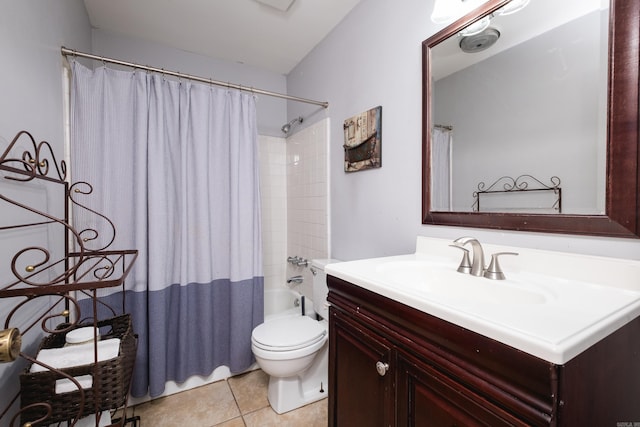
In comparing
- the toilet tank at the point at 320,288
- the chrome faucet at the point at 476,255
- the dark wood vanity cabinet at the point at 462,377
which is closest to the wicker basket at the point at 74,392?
the dark wood vanity cabinet at the point at 462,377

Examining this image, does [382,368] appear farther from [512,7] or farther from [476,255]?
[512,7]

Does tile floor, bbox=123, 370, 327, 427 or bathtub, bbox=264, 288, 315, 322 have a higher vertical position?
bathtub, bbox=264, 288, 315, 322

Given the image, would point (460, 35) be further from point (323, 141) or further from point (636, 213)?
point (323, 141)

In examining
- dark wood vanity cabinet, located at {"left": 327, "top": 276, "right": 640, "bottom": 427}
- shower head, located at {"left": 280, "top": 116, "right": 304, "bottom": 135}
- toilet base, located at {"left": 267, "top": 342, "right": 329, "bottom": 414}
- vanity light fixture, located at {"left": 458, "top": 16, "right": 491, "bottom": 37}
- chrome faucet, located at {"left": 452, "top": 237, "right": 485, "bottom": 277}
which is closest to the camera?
dark wood vanity cabinet, located at {"left": 327, "top": 276, "right": 640, "bottom": 427}

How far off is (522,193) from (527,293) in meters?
0.36

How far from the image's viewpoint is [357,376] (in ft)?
2.98

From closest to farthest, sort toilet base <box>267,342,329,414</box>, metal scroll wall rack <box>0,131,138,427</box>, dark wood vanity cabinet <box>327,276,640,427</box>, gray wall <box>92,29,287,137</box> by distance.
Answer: dark wood vanity cabinet <box>327,276,640,427</box>, metal scroll wall rack <box>0,131,138,427</box>, toilet base <box>267,342,329,414</box>, gray wall <box>92,29,287,137</box>

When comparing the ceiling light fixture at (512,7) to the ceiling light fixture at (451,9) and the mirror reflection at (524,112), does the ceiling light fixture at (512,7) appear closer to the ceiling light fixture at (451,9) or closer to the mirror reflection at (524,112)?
the mirror reflection at (524,112)

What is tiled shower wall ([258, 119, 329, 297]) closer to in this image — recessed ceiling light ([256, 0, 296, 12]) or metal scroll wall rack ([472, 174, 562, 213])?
recessed ceiling light ([256, 0, 296, 12])

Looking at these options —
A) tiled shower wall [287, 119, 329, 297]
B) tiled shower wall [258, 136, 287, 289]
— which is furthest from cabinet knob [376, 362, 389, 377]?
tiled shower wall [258, 136, 287, 289]

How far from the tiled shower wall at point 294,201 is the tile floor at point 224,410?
0.72 m

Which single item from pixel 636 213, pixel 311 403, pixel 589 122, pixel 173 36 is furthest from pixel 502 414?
pixel 173 36

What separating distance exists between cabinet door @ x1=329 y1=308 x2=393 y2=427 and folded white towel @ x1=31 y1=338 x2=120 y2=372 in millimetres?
776

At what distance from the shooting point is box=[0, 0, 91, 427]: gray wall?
2.64 ft
